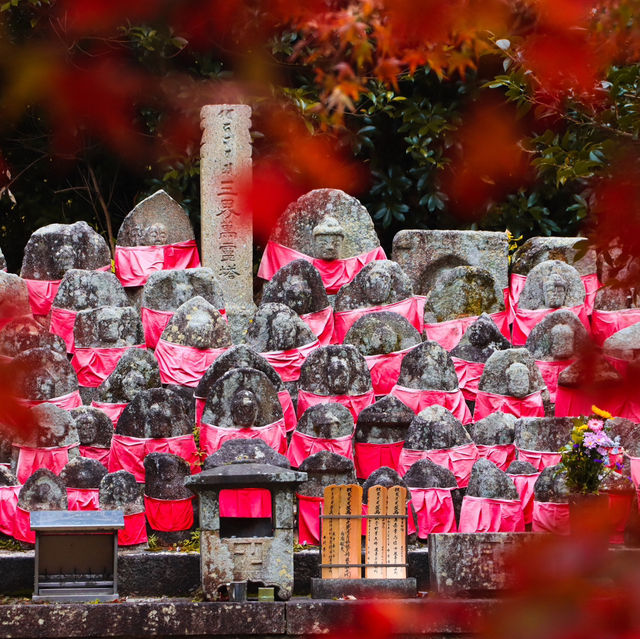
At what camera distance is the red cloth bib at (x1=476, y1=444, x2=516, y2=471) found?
904cm

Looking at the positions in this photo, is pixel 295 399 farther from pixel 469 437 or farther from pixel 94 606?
Result: pixel 94 606

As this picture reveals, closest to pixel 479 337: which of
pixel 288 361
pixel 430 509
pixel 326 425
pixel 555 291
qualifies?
pixel 555 291

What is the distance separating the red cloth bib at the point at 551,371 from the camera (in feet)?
33.7

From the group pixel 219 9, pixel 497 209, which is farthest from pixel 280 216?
pixel 219 9

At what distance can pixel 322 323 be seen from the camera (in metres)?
11.2

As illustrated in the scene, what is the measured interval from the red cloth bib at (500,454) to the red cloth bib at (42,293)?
498 centimetres

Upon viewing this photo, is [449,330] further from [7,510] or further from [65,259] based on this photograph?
[7,510]

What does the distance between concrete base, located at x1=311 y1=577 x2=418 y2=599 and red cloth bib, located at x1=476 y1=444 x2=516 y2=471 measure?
2.12m

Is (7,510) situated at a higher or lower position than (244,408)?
lower

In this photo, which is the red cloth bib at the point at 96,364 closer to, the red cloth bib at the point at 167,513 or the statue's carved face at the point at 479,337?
the red cloth bib at the point at 167,513

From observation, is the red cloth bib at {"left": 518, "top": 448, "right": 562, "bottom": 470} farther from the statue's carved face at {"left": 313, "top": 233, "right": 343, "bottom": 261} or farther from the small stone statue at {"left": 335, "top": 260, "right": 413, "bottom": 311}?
the statue's carved face at {"left": 313, "top": 233, "right": 343, "bottom": 261}

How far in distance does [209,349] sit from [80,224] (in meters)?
2.77

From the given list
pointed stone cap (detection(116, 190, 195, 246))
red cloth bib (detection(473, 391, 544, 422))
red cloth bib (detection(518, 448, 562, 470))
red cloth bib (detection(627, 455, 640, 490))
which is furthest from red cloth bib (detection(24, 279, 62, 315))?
red cloth bib (detection(627, 455, 640, 490))

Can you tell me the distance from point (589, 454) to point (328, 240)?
5185mm
